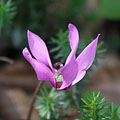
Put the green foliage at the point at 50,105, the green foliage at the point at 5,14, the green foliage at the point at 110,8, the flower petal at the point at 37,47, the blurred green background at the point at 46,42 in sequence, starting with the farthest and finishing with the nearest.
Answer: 1. the green foliage at the point at 110,8
2. the blurred green background at the point at 46,42
3. the green foliage at the point at 5,14
4. the green foliage at the point at 50,105
5. the flower petal at the point at 37,47

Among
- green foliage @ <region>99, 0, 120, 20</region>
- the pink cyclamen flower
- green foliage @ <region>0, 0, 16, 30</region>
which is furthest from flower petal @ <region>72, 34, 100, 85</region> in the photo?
green foliage @ <region>99, 0, 120, 20</region>

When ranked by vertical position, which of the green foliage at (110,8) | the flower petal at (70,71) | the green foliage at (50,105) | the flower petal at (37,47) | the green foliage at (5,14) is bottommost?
the green foliage at (50,105)

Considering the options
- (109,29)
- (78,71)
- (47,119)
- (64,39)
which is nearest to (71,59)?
(78,71)

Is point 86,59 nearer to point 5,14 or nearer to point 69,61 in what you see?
point 69,61

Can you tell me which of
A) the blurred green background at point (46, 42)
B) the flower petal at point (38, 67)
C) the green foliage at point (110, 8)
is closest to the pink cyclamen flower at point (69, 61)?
the flower petal at point (38, 67)

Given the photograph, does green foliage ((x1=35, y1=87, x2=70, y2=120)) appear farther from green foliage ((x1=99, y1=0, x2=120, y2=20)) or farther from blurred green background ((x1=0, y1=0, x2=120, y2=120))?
green foliage ((x1=99, y1=0, x2=120, y2=20))

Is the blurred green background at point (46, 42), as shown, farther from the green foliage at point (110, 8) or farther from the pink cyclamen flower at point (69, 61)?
the pink cyclamen flower at point (69, 61)
